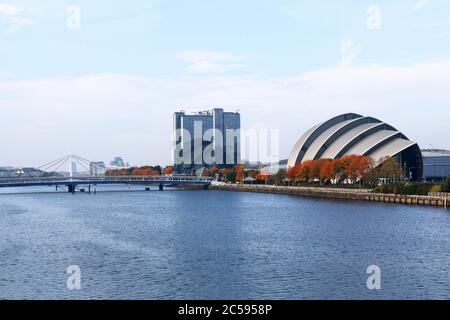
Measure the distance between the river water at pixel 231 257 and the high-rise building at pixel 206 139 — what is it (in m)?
74.4

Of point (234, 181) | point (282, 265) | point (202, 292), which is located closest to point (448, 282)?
point (282, 265)

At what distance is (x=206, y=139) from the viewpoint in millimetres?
110562

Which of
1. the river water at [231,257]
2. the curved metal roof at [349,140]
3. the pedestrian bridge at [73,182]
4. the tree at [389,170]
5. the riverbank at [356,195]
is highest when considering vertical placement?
the curved metal roof at [349,140]

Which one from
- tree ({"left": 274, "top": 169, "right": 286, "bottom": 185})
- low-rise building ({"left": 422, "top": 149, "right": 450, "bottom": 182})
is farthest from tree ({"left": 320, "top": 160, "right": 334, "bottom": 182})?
low-rise building ({"left": 422, "top": 149, "right": 450, "bottom": 182})

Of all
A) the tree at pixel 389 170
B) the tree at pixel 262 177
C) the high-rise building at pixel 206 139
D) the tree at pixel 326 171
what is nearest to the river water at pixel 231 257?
the tree at pixel 389 170

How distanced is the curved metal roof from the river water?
80.0 feet

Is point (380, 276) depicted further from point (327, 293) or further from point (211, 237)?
point (211, 237)

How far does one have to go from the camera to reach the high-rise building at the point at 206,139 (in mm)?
101750

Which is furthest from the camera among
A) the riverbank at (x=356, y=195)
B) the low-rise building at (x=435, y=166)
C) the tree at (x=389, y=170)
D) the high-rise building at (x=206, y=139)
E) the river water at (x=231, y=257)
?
the high-rise building at (x=206, y=139)

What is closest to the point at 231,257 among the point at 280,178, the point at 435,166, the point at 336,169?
the point at 336,169

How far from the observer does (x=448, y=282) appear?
12680mm

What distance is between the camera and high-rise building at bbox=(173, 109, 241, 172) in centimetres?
10175

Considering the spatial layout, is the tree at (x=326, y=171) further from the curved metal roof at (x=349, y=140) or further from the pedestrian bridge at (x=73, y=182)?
the pedestrian bridge at (x=73, y=182)

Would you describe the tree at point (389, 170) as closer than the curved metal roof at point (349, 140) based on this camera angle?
Yes
